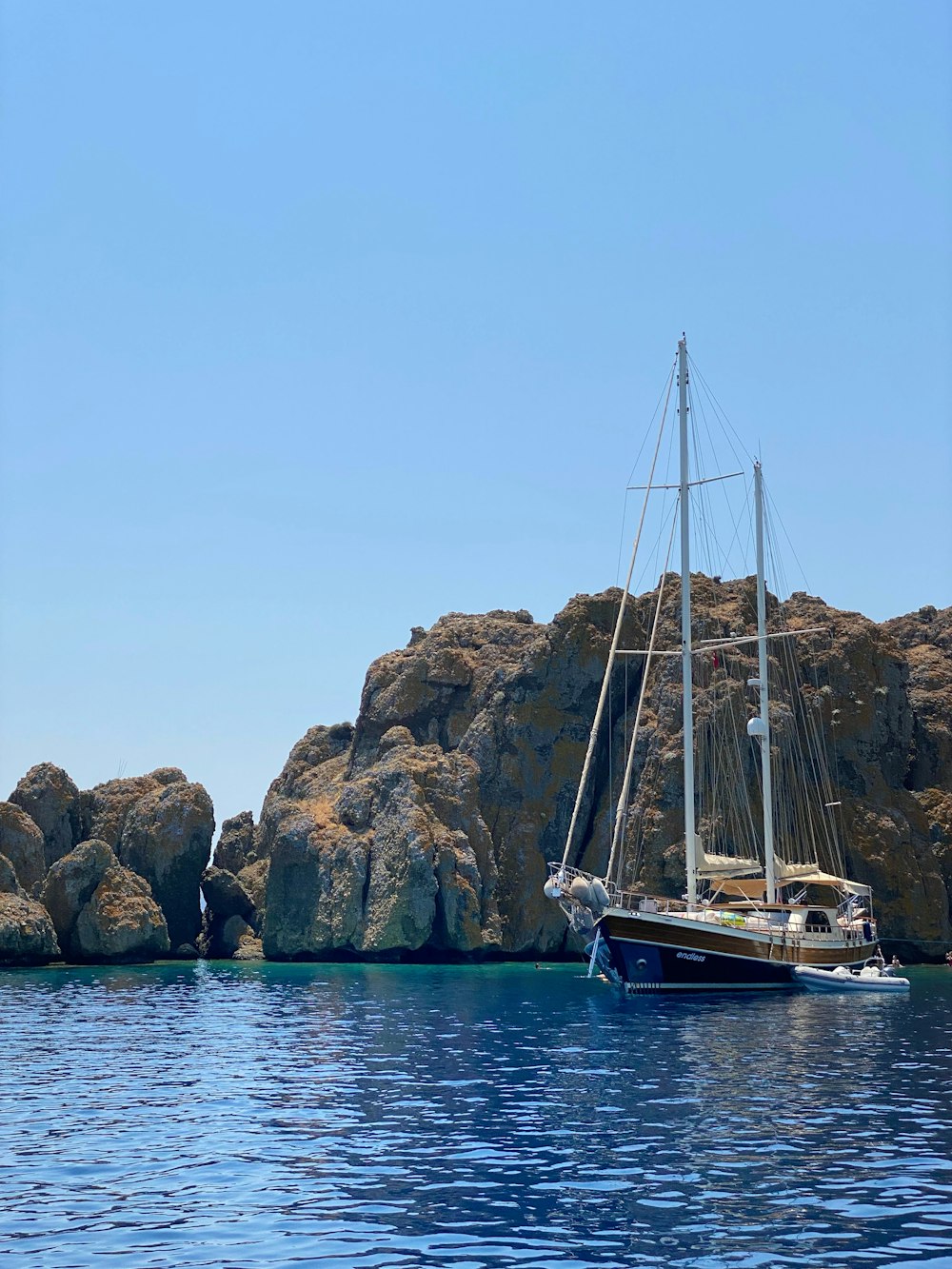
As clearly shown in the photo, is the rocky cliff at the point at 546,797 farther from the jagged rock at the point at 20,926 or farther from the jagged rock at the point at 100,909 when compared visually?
the jagged rock at the point at 20,926

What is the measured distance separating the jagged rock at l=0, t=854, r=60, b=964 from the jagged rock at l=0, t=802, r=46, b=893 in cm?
915

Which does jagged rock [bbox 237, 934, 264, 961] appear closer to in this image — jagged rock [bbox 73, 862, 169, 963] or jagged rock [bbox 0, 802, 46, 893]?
jagged rock [bbox 73, 862, 169, 963]

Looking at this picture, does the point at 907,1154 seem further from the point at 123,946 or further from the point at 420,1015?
the point at 123,946

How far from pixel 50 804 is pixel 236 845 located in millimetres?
23111

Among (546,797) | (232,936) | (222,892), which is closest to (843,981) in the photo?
(546,797)

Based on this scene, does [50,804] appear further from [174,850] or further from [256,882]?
[256,882]

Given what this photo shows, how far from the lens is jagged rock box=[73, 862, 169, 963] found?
105m

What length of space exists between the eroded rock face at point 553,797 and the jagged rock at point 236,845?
432 inches

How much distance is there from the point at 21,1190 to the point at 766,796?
177 feet

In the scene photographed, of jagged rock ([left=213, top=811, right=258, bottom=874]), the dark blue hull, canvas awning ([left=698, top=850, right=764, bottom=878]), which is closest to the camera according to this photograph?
the dark blue hull

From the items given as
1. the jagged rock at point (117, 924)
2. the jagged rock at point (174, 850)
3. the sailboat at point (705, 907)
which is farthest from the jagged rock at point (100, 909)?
the sailboat at point (705, 907)

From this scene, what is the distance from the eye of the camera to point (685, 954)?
61594mm

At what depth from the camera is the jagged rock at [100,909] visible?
10562cm

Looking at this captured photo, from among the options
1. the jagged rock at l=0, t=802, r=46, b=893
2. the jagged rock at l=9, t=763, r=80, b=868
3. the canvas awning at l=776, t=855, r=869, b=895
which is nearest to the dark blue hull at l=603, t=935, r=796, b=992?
the canvas awning at l=776, t=855, r=869, b=895
